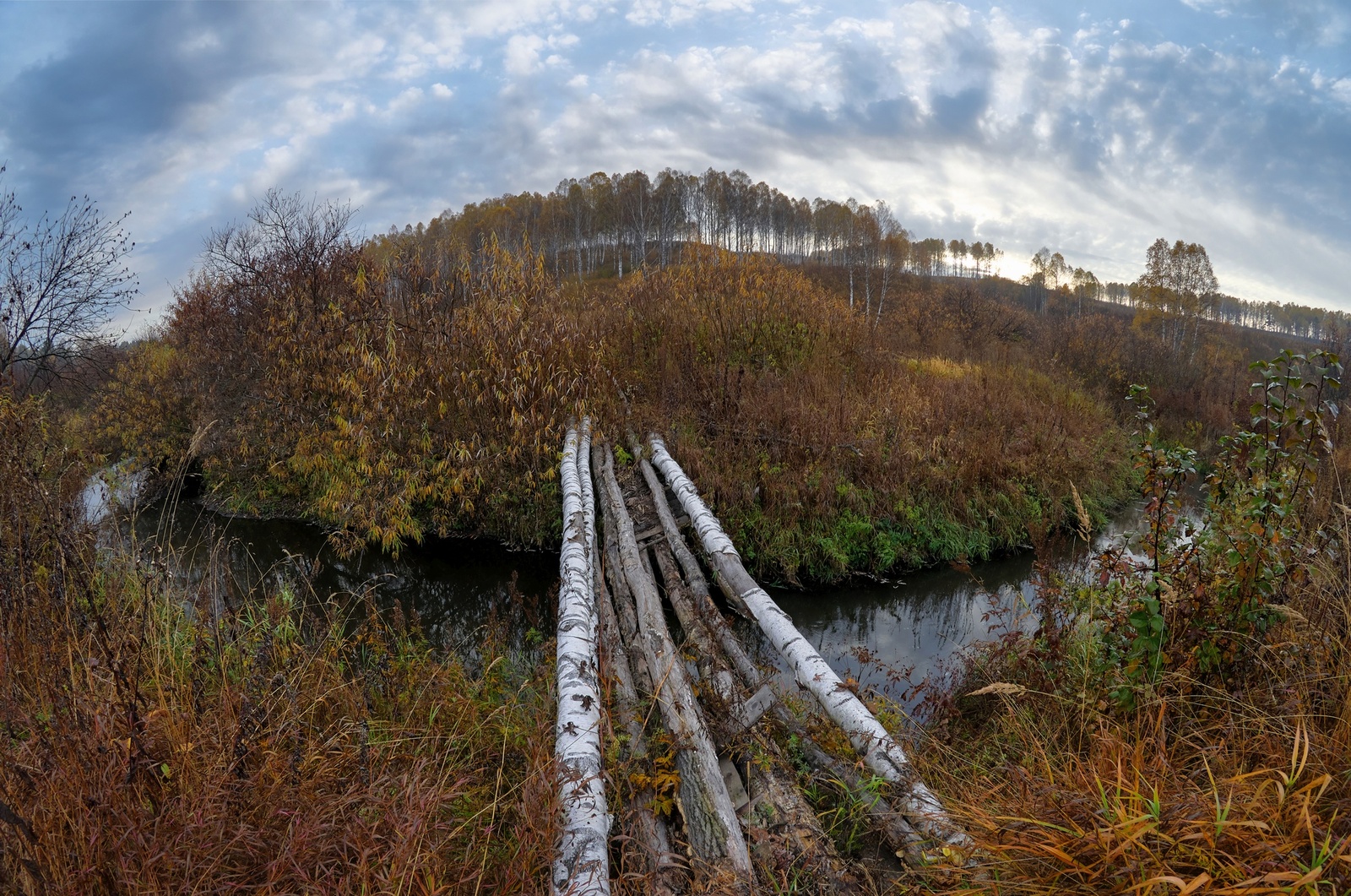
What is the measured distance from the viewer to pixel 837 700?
10.1 feet

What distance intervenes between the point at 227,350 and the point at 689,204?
50605 millimetres

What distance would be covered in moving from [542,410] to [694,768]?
5.84 m

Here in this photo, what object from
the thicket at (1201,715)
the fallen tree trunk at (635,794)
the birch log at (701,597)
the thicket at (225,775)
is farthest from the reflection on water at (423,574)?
the thicket at (1201,715)

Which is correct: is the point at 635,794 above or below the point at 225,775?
below

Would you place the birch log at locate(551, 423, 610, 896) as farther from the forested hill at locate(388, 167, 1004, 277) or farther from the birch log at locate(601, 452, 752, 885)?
the forested hill at locate(388, 167, 1004, 277)

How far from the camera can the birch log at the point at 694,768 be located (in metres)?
2.28

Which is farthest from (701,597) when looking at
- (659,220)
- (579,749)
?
(659,220)

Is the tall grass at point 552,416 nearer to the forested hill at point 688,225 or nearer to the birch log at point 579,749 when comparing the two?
the birch log at point 579,749

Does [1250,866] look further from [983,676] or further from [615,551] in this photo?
[615,551]

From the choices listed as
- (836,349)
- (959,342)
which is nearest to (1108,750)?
(836,349)

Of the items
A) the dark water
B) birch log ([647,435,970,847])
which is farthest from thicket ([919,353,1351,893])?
the dark water

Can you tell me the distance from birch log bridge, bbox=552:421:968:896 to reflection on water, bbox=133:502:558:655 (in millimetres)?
2042

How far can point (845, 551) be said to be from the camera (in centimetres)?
730

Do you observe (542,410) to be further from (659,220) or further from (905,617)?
(659,220)
